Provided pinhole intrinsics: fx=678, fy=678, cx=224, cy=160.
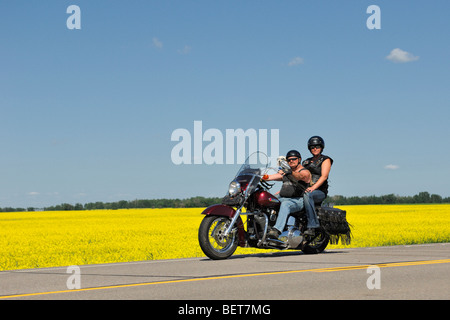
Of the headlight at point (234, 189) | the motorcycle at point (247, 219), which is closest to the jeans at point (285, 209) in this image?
the motorcycle at point (247, 219)

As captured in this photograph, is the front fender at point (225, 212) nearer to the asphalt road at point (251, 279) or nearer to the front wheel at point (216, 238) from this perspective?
the front wheel at point (216, 238)

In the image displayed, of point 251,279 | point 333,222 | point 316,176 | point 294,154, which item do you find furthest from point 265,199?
point 251,279

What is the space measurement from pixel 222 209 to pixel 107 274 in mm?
2397

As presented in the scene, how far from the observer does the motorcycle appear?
11273 millimetres

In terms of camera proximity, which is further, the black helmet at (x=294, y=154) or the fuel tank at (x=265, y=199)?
the black helmet at (x=294, y=154)

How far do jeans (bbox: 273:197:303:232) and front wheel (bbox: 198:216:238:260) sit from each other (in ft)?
2.61

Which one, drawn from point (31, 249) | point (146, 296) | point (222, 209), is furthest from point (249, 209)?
point (31, 249)

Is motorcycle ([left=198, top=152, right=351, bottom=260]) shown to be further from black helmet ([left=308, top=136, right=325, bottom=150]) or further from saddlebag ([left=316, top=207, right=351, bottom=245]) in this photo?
black helmet ([left=308, top=136, right=325, bottom=150])

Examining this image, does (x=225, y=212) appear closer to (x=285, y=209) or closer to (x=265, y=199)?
(x=265, y=199)

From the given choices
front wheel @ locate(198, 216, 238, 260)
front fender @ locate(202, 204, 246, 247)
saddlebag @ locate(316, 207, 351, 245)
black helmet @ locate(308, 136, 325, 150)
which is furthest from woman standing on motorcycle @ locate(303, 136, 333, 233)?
front wheel @ locate(198, 216, 238, 260)

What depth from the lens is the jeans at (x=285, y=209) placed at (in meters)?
11.7
